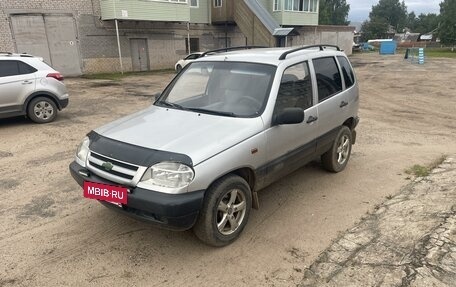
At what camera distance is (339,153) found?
5.47 m

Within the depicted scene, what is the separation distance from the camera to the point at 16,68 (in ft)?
26.1

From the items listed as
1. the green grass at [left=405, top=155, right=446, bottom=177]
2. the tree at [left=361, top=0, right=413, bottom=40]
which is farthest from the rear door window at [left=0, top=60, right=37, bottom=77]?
the tree at [left=361, top=0, right=413, bottom=40]

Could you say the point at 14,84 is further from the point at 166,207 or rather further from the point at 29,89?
the point at 166,207

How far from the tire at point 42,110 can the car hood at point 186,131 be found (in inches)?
211

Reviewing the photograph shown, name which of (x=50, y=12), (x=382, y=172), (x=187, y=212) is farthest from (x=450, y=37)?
(x=187, y=212)

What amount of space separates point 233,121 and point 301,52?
1666mm

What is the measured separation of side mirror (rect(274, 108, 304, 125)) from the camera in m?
3.75

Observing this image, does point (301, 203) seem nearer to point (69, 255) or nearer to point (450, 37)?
point (69, 255)

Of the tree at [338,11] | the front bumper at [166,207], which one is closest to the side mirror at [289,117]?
the front bumper at [166,207]

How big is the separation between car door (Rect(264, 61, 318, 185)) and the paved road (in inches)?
39.4

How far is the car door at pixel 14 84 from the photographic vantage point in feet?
25.5

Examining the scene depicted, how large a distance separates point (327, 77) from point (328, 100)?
35 cm

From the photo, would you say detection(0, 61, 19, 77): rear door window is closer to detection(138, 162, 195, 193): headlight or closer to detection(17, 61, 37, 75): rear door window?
detection(17, 61, 37, 75): rear door window

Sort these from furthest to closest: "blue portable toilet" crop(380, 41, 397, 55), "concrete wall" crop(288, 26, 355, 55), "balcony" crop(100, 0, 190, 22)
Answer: "blue portable toilet" crop(380, 41, 397, 55), "concrete wall" crop(288, 26, 355, 55), "balcony" crop(100, 0, 190, 22)
